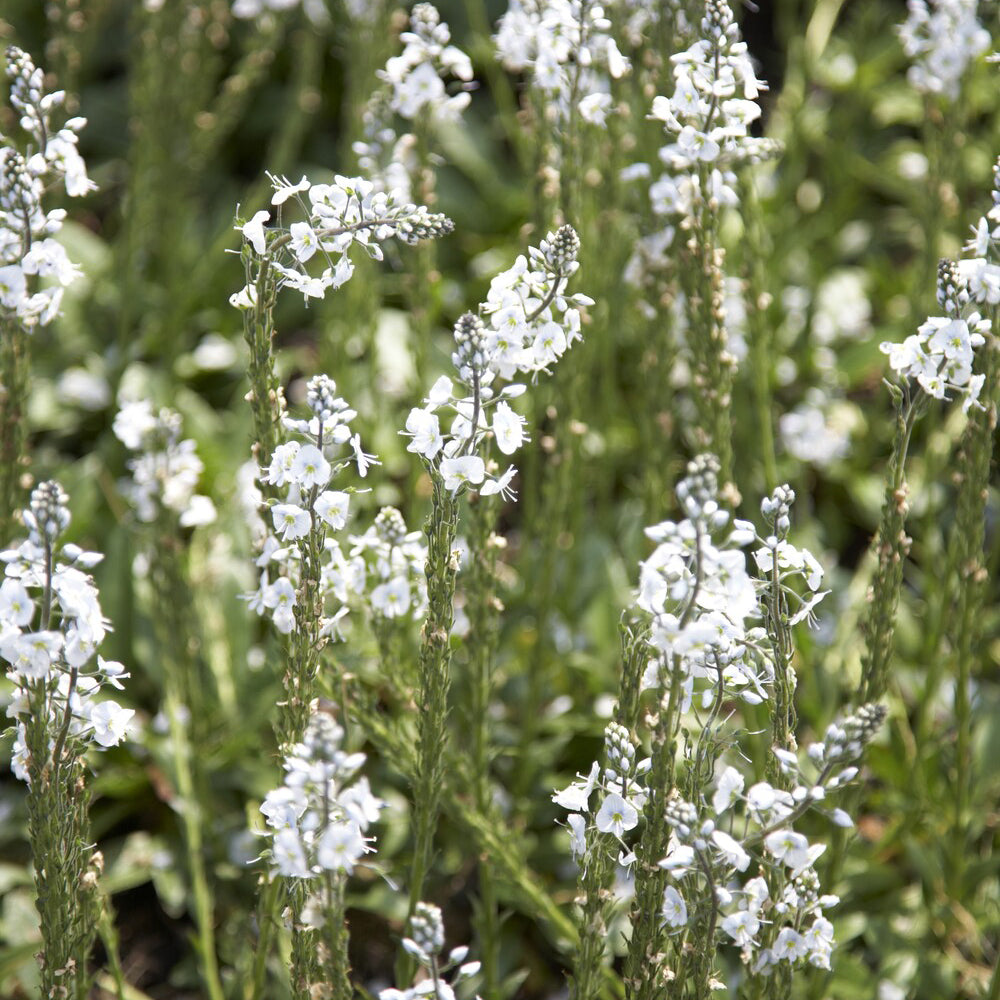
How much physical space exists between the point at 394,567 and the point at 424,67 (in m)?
1.88

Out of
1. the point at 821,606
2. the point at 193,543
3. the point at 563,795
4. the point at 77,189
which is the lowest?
the point at 563,795

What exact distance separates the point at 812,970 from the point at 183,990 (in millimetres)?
2400

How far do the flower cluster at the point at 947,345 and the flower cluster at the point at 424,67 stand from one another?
1.87 m

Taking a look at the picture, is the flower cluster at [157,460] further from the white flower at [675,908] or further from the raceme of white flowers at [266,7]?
the white flower at [675,908]

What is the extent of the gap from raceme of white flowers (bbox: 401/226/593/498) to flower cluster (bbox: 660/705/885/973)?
3.05 feet

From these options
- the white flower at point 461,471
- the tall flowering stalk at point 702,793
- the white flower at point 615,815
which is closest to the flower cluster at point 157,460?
the white flower at point 461,471

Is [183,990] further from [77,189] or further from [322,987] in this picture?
[77,189]

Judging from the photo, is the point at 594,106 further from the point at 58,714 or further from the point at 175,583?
the point at 58,714

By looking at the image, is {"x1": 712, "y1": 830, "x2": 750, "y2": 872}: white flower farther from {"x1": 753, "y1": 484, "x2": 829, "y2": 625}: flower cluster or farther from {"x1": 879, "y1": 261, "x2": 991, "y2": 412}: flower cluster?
{"x1": 879, "y1": 261, "x2": 991, "y2": 412}: flower cluster

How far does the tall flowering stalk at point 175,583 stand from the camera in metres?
4.33

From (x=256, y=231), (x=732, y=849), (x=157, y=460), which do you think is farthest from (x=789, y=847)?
(x=157, y=460)

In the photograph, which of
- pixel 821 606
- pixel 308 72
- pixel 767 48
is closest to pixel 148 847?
pixel 821 606

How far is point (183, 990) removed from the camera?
456 centimetres

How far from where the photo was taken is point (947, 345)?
3.16 metres
